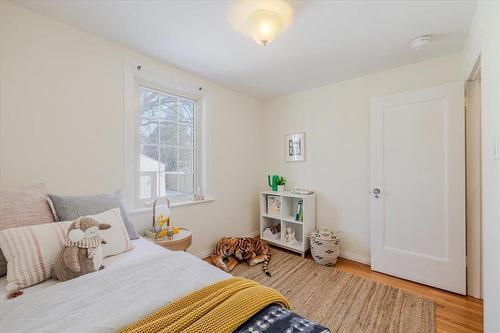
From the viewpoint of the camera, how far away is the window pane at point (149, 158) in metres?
2.31

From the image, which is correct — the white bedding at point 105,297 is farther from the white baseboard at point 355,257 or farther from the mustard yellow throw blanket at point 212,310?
the white baseboard at point 355,257

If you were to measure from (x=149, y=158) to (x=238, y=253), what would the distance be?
1.53 m

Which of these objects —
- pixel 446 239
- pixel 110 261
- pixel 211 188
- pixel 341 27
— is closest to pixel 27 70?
pixel 110 261

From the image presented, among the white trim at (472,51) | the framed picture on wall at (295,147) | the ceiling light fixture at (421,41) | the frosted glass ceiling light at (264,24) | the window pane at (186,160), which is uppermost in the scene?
the ceiling light fixture at (421,41)

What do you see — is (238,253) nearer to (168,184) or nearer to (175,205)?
(175,205)

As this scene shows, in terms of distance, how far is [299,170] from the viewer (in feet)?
10.6

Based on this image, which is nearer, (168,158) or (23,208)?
(23,208)

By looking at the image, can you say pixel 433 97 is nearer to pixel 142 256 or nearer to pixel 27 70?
pixel 142 256

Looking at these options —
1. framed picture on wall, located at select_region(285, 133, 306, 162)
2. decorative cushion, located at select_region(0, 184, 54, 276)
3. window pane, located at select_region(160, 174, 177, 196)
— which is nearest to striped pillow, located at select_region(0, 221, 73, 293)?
decorative cushion, located at select_region(0, 184, 54, 276)

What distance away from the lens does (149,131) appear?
236 centimetres

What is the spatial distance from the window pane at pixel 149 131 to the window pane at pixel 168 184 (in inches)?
16.4

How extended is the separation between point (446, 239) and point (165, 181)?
2923mm

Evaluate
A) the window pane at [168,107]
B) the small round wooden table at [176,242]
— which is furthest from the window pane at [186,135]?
the small round wooden table at [176,242]

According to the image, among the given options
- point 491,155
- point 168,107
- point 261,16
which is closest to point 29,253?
point 168,107
